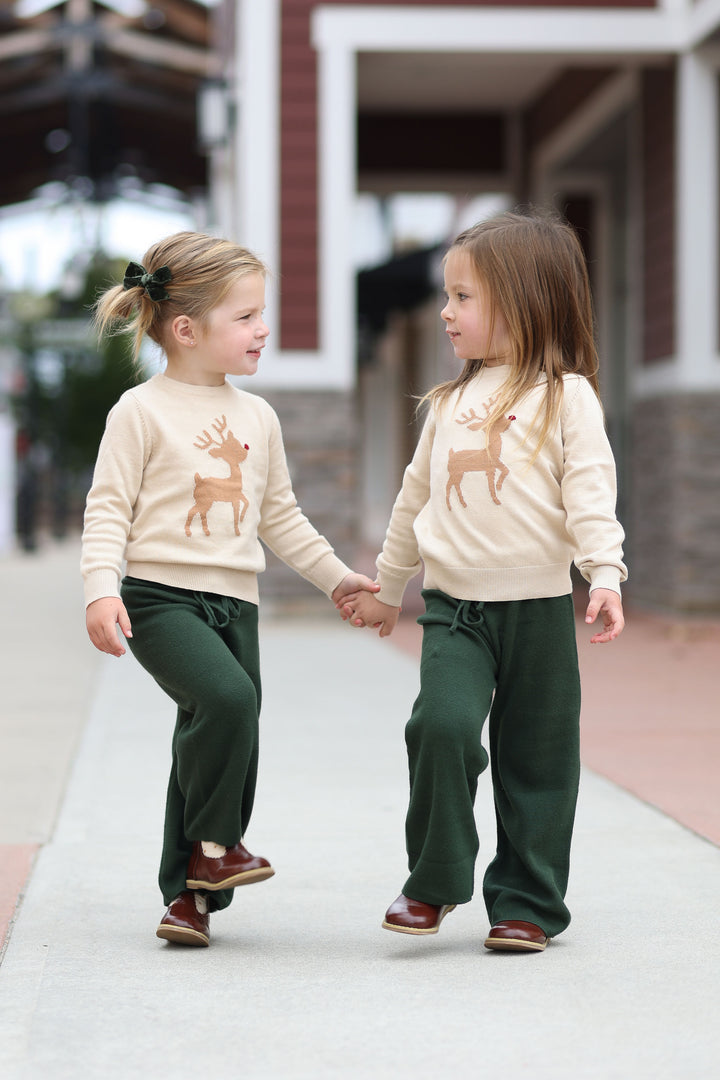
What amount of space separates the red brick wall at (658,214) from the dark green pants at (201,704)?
8197mm

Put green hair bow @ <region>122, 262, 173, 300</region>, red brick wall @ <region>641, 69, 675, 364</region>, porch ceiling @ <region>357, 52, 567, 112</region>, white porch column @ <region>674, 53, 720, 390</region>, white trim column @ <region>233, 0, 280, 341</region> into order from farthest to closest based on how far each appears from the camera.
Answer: porch ceiling @ <region>357, 52, 567, 112</region>, red brick wall @ <region>641, 69, 675, 364</region>, white trim column @ <region>233, 0, 280, 341</region>, white porch column @ <region>674, 53, 720, 390</region>, green hair bow @ <region>122, 262, 173, 300</region>

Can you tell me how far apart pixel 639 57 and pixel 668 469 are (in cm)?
282

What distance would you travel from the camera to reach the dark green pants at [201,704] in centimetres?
331

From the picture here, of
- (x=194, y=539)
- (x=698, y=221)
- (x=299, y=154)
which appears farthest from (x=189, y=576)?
(x=698, y=221)

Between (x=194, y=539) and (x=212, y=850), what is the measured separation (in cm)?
64

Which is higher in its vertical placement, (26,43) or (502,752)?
(26,43)

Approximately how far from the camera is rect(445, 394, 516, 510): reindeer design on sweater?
10.9 ft

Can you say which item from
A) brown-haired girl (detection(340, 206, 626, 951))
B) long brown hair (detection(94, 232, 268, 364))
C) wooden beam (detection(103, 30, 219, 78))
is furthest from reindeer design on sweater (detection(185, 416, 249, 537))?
wooden beam (detection(103, 30, 219, 78))

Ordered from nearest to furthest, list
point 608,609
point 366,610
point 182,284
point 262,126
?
1. point 608,609
2. point 182,284
3. point 366,610
4. point 262,126

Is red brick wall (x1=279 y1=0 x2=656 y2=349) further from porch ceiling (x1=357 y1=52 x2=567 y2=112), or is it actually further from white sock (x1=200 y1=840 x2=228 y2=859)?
white sock (x1=200 y1=840 x2=228 y2=859)

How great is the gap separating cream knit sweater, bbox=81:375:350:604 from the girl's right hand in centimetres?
2

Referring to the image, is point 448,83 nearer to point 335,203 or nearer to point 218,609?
point 335,203

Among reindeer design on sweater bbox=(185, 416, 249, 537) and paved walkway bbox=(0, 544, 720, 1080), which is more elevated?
reindeer design on sweater bbox=(185, 416, 249, 537)

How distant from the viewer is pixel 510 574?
3326 millimetres
